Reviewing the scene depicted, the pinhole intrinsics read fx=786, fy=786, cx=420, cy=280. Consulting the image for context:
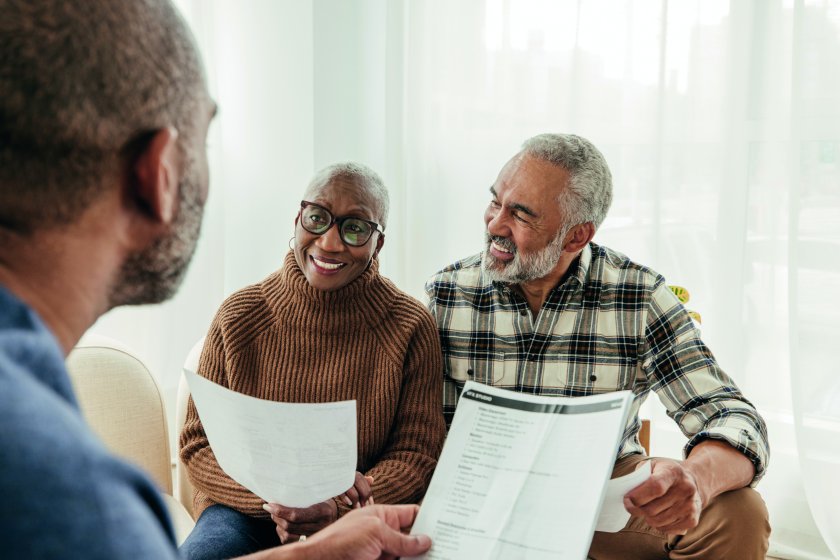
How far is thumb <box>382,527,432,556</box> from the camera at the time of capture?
3.53 feet

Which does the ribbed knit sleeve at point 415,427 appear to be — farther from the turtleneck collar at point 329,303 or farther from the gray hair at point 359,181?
the gray hair at point 359,181

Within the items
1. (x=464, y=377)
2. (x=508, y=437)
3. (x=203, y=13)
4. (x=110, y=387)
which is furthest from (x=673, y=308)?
(x=203, y=13)

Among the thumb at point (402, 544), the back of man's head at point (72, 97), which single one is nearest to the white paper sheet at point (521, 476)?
the thumb at point (402, 544)

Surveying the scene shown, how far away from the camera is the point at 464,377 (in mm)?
1745

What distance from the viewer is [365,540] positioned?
105 centimetres

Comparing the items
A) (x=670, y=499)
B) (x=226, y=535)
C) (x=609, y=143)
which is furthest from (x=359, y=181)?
(x=609, y=143)

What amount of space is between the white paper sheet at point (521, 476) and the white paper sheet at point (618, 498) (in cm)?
9

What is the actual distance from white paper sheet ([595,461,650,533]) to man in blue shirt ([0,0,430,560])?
0.73 metres

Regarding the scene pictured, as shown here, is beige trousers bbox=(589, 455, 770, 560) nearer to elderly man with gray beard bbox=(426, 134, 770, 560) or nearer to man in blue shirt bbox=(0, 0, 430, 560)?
elderly man with gray beard bbox=(426, 134, 770, 560)

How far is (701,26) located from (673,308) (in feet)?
3.55

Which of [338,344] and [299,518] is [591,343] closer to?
[338,344]

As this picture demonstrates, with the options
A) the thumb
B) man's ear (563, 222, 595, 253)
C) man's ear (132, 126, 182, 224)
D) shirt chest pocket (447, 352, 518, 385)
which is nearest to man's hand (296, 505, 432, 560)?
the thumb

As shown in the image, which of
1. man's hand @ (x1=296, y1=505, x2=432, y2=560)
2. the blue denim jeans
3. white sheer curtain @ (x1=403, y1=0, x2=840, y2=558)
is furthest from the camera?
white sheer curtain @ (x1=403, y1=0, x2=840, y2=558)

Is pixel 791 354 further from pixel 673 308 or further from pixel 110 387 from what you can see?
pixel 110 387
